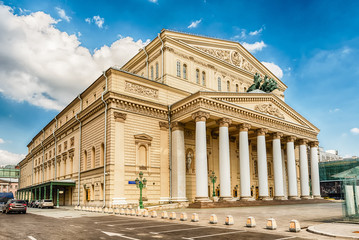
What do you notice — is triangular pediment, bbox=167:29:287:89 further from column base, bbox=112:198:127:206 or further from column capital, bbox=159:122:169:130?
column base, bbox=112:198:127:206

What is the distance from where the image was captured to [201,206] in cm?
3341

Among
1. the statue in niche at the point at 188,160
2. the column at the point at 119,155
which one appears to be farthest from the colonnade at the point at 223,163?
the column at the point at 119,155

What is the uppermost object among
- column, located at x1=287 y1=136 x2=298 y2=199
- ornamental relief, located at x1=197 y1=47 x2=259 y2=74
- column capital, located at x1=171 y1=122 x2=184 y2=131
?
ornamental relief, located at x1=197 y1=47 x2=259 y2=74

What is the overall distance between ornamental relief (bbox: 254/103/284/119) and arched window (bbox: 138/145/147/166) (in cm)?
1595

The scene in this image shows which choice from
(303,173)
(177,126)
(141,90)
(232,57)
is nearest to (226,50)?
(232,57)

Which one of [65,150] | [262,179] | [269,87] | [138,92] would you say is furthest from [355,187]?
[65,150]

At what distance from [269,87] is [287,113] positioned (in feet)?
16.1

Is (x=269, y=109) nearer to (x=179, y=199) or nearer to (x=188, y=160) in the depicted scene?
(x=188, y=160)

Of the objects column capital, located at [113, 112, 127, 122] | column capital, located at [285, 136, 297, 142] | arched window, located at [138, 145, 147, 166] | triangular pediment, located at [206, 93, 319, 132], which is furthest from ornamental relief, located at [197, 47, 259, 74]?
arched window, located at [138, 145, 147, 166]

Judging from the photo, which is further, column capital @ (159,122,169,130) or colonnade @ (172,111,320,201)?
column capital @ (159,122,169,130)

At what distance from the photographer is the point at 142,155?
1489 inches

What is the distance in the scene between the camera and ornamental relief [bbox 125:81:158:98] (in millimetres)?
37950

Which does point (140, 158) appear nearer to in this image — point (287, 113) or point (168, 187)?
point (168, 187)

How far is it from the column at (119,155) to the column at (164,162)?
5200mm
